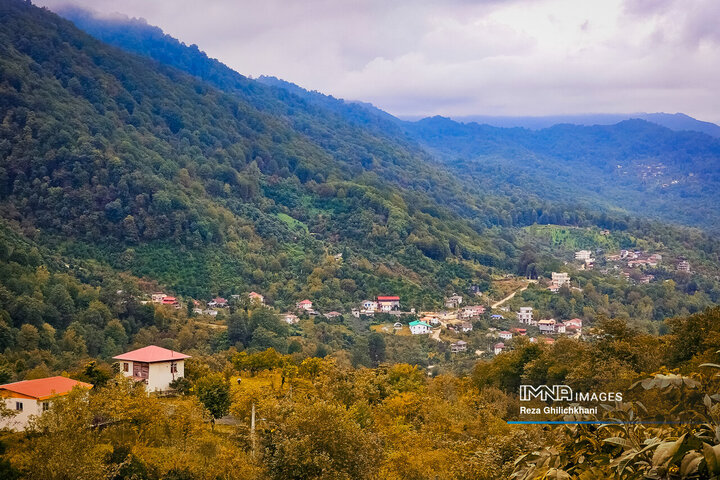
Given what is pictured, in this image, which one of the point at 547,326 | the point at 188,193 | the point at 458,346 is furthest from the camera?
the point at 188,193

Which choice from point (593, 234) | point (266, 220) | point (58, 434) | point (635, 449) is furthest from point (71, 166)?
point (593, 234)

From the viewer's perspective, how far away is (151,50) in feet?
494

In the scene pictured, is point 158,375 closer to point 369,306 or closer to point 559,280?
point 369,306

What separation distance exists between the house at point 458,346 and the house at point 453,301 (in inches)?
528

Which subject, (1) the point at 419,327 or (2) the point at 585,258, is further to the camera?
(2) the point at 585,258

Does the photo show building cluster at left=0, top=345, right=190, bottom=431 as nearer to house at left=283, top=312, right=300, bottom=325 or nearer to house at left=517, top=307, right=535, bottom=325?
house at left=283, top=312, right=300, bottom=325

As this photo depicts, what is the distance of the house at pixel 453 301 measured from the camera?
65125mm

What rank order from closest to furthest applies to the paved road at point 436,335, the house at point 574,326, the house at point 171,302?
the house at point 171,302 < the paved road at point 436,335 < the house at point 574,326

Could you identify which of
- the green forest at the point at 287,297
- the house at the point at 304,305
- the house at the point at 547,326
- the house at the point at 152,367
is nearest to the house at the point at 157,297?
the green forest at the point at 287,297

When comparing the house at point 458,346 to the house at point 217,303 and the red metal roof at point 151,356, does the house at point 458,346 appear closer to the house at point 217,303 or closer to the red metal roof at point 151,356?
the house at point 217,303

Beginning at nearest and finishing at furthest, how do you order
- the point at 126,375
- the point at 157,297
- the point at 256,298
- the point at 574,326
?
the point at 126,375, the point at 157,297, the point at 574,326, the point at 256,298

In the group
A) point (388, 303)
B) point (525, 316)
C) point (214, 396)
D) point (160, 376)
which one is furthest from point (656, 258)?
point (214, 396)

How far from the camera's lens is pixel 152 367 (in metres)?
21.5

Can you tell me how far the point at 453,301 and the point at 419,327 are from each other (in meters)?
11.9
